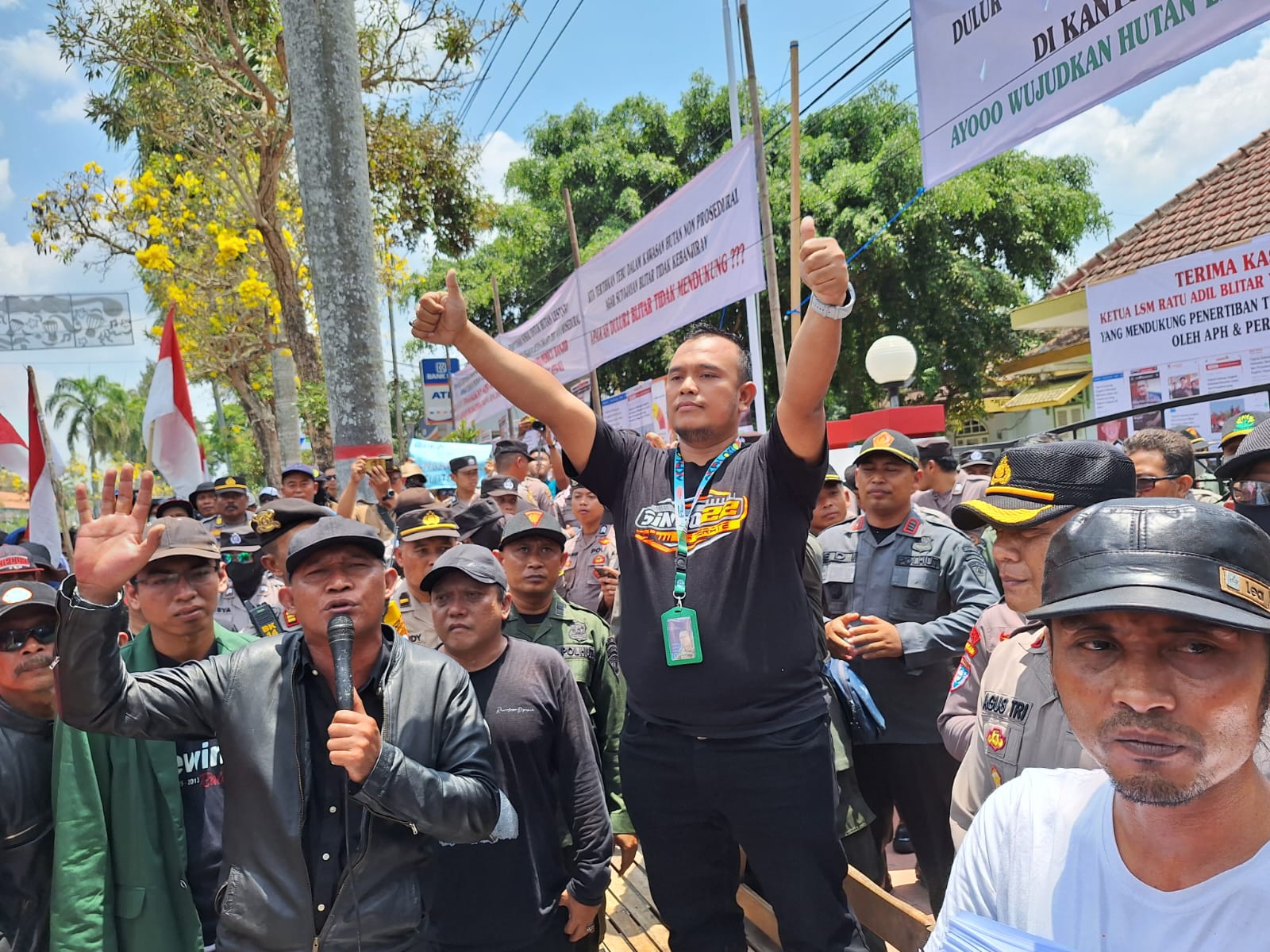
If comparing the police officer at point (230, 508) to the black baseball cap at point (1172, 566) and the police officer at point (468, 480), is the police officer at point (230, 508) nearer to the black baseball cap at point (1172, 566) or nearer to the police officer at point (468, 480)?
the police officer at point (468, 480)

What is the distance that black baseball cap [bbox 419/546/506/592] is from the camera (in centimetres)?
294

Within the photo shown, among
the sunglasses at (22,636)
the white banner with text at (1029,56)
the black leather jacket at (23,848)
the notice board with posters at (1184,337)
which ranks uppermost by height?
the white banner with text at (1029,56)

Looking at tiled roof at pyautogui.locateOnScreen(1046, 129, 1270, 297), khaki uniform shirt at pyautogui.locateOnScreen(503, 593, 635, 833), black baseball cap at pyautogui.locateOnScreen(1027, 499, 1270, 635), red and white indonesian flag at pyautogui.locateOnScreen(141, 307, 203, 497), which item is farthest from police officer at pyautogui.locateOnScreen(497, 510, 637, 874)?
tiled roof at pyautogui.locateOnScreen(1046, 129, 1270, 297)

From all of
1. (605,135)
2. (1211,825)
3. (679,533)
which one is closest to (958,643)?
(679,533)

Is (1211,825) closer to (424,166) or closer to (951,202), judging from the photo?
(424,166)

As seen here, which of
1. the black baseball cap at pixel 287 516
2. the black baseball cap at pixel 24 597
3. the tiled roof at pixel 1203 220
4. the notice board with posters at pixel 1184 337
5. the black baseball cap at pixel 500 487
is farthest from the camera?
the tiled roof at pixel 1203 220

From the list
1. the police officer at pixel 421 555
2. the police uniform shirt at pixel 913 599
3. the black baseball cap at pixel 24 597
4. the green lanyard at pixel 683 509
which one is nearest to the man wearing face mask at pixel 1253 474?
the police uniform shirt at pixel 913 599

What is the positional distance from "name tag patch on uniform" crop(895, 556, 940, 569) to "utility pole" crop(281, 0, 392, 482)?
2.81 metres

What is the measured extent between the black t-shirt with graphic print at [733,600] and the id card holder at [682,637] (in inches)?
0.6

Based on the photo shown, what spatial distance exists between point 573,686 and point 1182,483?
3.17m

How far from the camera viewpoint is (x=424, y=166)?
1141 cm

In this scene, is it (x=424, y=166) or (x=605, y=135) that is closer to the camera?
(x=424, y=166)

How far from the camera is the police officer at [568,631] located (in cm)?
324

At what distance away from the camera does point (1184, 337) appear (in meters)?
7.71
